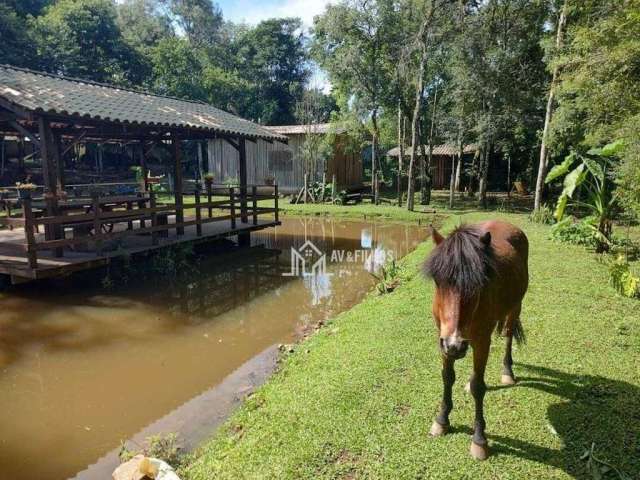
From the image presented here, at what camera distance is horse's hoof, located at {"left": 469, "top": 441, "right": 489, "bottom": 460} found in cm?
295

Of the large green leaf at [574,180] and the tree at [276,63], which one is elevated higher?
the tree at [276,63]

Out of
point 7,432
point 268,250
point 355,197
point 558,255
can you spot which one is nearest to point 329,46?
point 355,197

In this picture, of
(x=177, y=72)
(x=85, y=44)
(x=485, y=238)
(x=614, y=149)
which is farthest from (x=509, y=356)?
(x=85, y=44)

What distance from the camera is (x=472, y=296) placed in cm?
252

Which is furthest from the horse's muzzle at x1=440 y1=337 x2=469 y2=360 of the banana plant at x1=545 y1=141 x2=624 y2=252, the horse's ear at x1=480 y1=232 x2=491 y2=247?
the banana plant at x1=545 y1=141 x2=624 y2=252

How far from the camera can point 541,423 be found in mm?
3295

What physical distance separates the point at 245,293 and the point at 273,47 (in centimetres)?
3487

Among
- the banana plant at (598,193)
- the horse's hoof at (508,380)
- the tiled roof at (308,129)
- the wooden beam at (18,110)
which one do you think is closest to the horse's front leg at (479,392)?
the horse's hoof at (508,380)

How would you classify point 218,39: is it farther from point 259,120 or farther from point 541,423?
point 541,423

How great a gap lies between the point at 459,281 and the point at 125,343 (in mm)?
5028

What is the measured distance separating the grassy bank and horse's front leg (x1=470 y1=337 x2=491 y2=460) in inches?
3.3

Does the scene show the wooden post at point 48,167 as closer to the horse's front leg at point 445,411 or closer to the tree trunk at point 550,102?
the horse's front leg at point 445,411

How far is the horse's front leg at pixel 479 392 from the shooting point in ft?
9.55

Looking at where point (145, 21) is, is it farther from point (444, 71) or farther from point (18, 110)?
point (18, 110)
